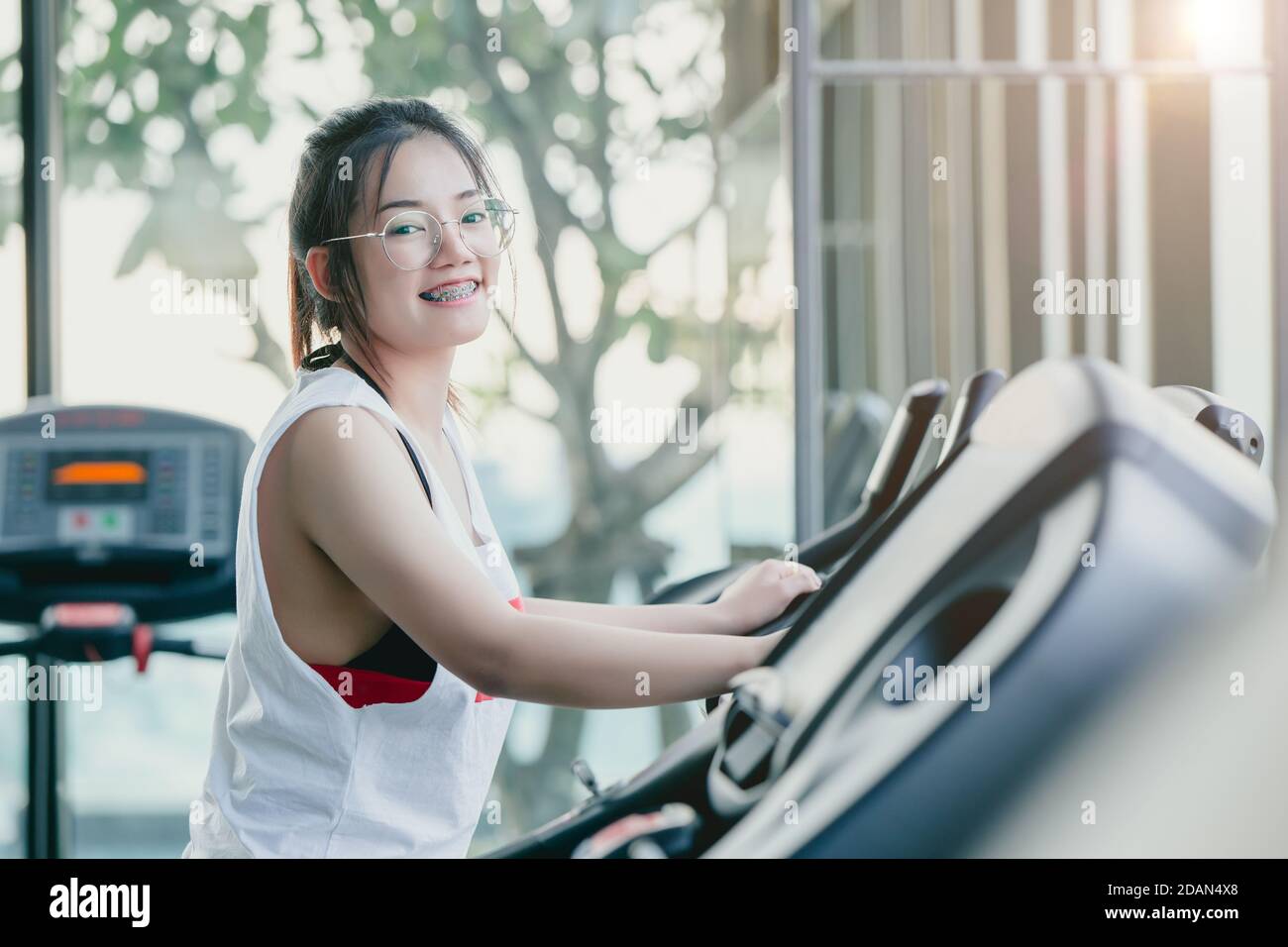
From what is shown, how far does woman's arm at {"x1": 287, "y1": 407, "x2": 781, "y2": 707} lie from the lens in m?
1.09

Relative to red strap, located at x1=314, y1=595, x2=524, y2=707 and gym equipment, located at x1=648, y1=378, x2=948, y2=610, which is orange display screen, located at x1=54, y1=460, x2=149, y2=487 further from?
gym equipment, located at x1=648, y1=378, x2=948, y2=610

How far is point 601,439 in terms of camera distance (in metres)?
3.73

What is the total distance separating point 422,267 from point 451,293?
0.04m

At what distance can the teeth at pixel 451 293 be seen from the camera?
126cm

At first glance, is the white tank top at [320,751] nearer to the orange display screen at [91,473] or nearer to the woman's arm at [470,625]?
the woman's arm at [470,625]

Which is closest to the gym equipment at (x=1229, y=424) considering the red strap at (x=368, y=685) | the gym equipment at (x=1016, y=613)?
the gym equipment at (x=1016, y=613)

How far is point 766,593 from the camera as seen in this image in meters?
1.24

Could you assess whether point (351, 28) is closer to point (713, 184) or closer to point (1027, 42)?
point (713, 184)

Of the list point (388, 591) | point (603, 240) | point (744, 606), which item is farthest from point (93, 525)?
point (603, 240)

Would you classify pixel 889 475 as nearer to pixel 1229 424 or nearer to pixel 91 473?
pixel 1229 424

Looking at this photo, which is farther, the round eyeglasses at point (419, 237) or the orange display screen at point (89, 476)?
the orange display screen at point (89, 476)

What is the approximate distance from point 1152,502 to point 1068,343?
197 cm
